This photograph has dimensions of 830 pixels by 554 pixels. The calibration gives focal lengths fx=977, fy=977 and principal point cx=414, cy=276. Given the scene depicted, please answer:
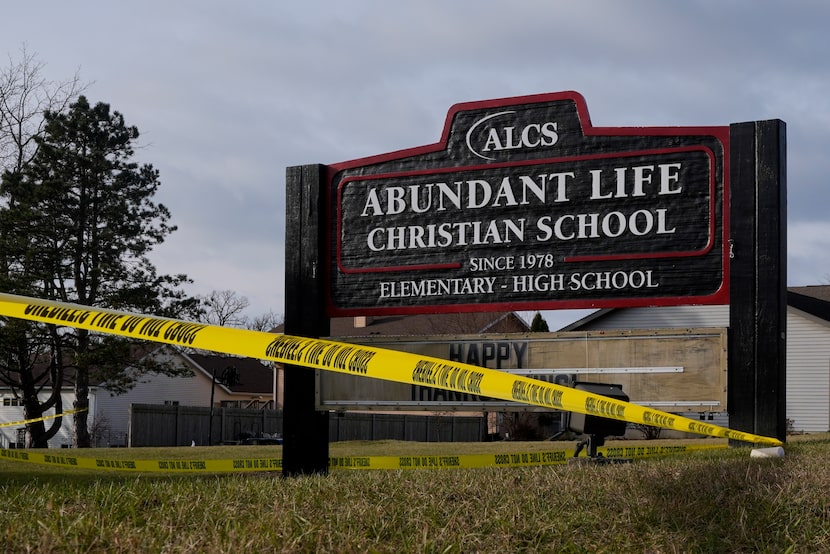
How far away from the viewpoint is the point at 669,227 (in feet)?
30.1

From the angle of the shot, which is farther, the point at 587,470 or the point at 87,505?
the point at 587,470

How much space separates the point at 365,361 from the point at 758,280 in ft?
15.3

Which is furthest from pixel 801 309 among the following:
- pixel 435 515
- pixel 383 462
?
pixel 435 515

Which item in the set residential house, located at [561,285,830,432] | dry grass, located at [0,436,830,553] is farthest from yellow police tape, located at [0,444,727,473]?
residential house, located at [561,285,830,432]

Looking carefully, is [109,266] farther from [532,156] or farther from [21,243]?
[532,156]

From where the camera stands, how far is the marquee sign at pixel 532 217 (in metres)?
9.16

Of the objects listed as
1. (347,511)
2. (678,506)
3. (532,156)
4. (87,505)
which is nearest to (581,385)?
(532,156)

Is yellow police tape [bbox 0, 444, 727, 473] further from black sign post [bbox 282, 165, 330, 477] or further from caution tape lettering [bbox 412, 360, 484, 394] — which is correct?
caution tape lettering [bbox 412, 360, 484, 394]

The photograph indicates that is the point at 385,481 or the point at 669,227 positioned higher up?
the point at 669,227

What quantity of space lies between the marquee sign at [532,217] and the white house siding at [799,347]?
22912 mm

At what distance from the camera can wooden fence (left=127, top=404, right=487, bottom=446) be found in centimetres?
3603

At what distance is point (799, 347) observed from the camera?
33.0 metres

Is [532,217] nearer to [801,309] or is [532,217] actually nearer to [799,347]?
[801,309]

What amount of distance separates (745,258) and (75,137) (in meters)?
33.6
